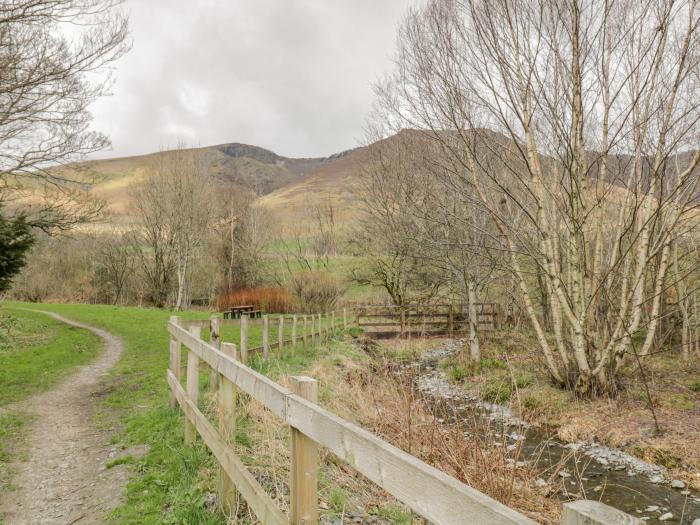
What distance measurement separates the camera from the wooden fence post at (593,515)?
1.04 m

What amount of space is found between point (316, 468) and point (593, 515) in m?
1.65

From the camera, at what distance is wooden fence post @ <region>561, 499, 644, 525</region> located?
1.04 meters

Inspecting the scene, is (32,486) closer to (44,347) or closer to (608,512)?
(608,512)

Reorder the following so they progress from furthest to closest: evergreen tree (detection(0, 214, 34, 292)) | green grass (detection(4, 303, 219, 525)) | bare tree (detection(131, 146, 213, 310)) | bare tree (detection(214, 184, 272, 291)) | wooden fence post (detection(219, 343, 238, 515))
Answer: bare tree (detection(214, 184, 272, 291))
bare tree (detection(131, 146, 213, 310))
evergreen tree (detection(0, 214, 34, 292))
green grass (detection(4, 303, 219, 525))
wooden fence post (detection(219, 343, 238, 515))

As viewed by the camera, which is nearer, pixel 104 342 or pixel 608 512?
pixel 608 512

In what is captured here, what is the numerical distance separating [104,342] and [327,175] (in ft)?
551

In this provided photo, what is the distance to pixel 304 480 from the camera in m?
2.48

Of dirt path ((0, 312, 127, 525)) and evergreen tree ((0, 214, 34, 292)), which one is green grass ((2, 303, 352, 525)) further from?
evergreen tree ((0, 214, 34, 292))

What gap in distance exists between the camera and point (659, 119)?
31.7 feet

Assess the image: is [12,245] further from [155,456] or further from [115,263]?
[115,263]

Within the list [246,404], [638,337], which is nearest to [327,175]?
[638,337]

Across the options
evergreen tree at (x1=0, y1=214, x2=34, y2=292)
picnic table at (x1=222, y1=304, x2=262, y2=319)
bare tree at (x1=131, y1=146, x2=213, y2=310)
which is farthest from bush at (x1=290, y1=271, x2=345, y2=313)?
evergreen tree at (x1=0, y1=214, x2=34, y2=292)

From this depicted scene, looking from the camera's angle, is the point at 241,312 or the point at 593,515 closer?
the point at 593,515

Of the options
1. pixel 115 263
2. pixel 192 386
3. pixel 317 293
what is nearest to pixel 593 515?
pixel 192 386
